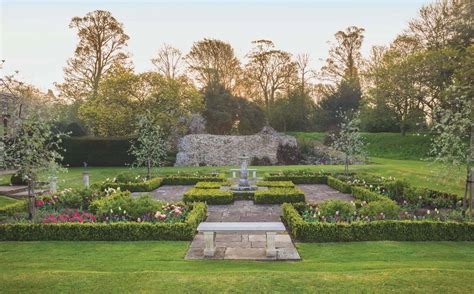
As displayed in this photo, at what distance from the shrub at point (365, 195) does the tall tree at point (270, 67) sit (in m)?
24.2

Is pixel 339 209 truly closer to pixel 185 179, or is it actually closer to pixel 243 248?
pixel 243 248

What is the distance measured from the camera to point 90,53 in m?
32.9

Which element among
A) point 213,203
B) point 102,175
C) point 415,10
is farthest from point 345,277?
point 415,10

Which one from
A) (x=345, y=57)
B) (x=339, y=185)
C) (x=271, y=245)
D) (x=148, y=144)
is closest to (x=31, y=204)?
(x=271, y=245)

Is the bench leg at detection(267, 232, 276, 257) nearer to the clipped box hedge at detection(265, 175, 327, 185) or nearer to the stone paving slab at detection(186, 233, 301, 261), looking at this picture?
the stone paving slab at detection(186, 233, 301, 261)

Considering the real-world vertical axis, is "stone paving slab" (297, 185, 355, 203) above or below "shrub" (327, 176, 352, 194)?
below

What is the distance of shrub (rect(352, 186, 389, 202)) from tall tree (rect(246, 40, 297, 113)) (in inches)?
954

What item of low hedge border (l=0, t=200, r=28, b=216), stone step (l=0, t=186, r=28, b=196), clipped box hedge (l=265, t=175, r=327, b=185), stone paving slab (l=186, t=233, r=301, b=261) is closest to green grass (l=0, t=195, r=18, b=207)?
stone step (l=0, t=186, r=28, b=196)

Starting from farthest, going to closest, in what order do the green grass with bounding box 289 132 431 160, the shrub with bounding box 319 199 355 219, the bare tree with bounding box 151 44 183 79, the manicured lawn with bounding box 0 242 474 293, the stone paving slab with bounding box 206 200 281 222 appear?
the bare tree with bounding box 151 44 183 79 < the green grass with bounding box 289 132 431 160 < the stone paving slab with bounding box 206 200 281 222 < the shrub with bounding box 319 199 355 219 < the manicured lawn with bounding box 0 242 474 293

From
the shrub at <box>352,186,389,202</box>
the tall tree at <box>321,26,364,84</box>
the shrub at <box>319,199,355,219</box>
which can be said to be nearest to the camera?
the shrub at <box>319,199,355,219</box>

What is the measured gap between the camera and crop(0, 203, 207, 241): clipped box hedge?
27.6ft

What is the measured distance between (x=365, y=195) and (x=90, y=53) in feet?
90.6

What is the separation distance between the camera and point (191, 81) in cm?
3650

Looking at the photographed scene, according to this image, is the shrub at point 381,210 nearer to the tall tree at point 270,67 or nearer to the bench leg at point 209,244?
the bench leg at point 209,244
